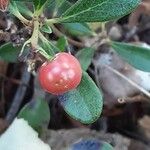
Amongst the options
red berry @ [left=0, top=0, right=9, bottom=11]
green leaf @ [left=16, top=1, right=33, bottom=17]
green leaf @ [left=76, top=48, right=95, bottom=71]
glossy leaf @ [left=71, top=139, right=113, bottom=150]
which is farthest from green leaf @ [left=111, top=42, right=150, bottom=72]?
red berry @ [left=0, top=0, right=9, bottom=11]

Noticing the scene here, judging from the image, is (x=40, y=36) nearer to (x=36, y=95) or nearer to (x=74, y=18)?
(x=74, y=18)

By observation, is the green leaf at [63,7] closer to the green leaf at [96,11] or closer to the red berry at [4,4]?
the green leaf at [96,11]

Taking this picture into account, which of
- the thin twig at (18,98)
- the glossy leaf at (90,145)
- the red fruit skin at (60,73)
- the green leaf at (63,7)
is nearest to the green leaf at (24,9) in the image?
the green leaf at (63,7)

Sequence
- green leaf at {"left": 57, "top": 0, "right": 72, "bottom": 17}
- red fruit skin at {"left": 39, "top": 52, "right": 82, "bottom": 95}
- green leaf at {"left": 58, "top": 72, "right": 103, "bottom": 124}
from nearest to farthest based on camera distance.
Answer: red fruit skin at {"left": 39, "top": 52, "right": 82, "bottom": 95}, green leaf at {"left": 58, "top": 72, "right": 103, "bottom": 124}, green leaf at {"left": 57, "top": 0, "right": 72, "bottom": 17}

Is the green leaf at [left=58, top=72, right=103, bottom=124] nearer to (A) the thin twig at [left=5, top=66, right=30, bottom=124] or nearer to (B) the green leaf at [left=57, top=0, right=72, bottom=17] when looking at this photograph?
(B) the green leaf at [left=57, top=0, right=72, bottom=17]

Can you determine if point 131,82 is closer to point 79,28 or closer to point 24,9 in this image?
point 79,28

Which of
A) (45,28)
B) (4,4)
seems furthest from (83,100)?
(4,4)

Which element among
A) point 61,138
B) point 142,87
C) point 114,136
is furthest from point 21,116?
point 142,87
